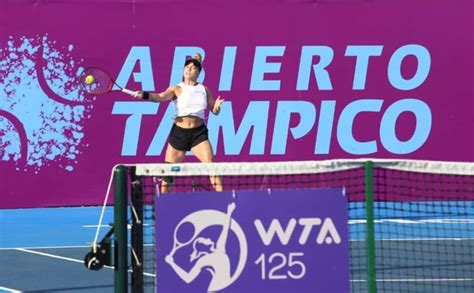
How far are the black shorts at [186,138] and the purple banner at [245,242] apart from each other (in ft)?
Result: 14.3

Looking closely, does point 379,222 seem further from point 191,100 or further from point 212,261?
point 212,261

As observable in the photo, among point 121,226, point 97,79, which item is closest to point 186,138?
point 97,79

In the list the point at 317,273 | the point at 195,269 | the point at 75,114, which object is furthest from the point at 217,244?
the point at 75,114

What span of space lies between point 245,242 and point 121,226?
61 centimetres

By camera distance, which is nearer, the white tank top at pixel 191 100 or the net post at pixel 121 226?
the net post at pixel 121 226

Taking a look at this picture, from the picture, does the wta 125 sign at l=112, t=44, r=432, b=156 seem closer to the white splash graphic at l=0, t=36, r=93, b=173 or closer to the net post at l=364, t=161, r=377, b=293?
the white splash graphic at l=0, t=36, r=93, b=173

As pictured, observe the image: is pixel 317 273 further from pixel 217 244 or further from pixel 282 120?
pixel 282 120

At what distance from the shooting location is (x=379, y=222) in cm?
841

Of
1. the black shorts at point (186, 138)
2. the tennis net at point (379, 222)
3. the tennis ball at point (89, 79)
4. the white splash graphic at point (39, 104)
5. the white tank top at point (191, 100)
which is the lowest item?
the tennis net at point (379, 222)

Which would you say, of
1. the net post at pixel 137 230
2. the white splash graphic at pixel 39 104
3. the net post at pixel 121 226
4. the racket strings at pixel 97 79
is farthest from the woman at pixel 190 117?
Result: the net post at pixel 121 226

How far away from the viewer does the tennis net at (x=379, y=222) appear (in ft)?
17.3

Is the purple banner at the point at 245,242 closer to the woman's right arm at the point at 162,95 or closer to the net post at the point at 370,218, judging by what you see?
the net post at the point at 370,218

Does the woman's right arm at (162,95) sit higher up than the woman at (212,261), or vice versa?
the woman's right arm at (162,95)

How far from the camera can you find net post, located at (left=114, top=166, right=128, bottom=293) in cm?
510
